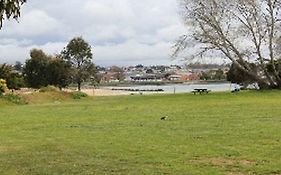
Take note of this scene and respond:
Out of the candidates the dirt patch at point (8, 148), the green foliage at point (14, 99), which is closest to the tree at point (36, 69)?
the green foliage at point (14, 99)

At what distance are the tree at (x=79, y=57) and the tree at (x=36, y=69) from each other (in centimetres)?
316

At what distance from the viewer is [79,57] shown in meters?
77.8

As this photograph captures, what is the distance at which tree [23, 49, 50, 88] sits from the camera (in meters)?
75.1

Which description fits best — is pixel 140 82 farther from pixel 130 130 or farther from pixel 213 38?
pixel 130 130

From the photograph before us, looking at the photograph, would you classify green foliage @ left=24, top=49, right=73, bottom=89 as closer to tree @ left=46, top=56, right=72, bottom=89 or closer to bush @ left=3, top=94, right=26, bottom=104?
tree @ left=46, top=56, right=72, bottom=89

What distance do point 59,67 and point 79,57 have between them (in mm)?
4450

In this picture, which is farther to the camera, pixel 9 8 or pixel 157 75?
pixel 157 75

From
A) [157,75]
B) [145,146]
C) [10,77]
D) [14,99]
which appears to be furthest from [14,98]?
[157,75]

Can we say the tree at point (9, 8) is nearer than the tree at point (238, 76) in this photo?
Yes

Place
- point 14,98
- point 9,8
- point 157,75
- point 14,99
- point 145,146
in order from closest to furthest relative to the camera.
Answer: point 9,8 < point 145,146 < point 14,99 < point 14,98 < point 157,75

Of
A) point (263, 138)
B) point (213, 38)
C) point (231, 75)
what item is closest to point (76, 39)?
point (231, 75)

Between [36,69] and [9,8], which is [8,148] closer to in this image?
[9,8]

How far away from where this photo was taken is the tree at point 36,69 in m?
75.1

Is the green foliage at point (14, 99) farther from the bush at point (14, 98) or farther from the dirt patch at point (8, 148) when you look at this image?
the dirt patch at point (8, 148)
